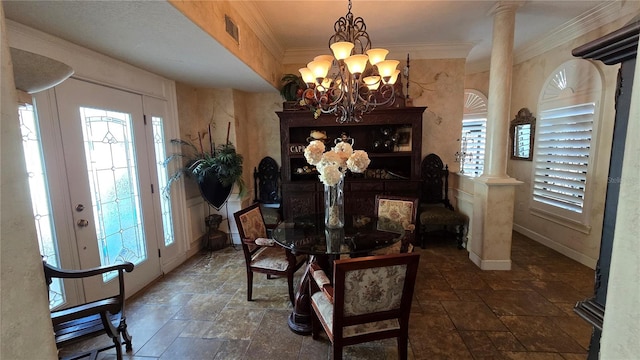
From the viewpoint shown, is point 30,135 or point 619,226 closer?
point 619,226

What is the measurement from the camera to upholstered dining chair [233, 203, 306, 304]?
92.0 inches

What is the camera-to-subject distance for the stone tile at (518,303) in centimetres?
227

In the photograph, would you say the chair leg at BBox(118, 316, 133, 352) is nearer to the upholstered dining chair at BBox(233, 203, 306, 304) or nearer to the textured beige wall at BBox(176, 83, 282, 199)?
the upholstered dining chair at BBox(233, 203, 306, 304)

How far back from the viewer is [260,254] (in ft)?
8.38

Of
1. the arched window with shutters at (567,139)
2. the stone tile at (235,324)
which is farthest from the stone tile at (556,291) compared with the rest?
the stone tile at (235,324)

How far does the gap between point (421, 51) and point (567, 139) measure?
2.21 metres

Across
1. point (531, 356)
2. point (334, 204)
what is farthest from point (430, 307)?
point (334, 204)

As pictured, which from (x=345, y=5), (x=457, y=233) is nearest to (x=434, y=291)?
(x=457, y=233)

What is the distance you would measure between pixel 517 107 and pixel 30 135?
18.8ft

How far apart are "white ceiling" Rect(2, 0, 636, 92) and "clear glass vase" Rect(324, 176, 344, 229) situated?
1503 millimetres

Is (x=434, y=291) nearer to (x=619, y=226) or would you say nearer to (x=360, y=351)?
(x=360, y=351)

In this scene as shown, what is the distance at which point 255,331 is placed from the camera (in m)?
2.11

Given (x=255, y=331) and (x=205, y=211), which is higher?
(x=205, y=211)

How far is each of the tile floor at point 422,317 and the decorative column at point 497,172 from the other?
279mm
